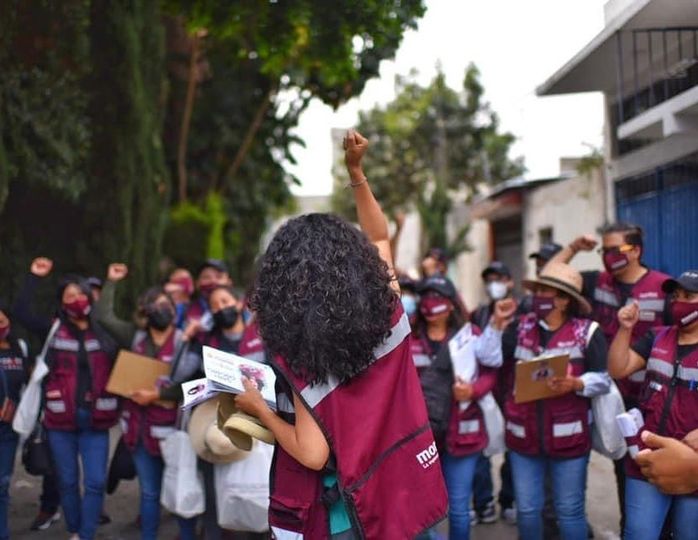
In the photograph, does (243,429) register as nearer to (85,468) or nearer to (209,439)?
(209,439)

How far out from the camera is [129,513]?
6809mm

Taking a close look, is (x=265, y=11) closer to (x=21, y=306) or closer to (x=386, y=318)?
(x=21, y=306)

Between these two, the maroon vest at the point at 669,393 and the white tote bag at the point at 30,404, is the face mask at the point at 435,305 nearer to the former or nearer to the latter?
the maroon vest at the point at 669,393

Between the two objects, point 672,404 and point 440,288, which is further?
point 440,288

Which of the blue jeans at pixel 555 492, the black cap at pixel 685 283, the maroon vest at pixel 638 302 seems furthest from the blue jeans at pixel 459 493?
the black cap at pixel 685 283

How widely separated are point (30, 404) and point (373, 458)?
3613mm

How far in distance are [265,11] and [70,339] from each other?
2.94 meters

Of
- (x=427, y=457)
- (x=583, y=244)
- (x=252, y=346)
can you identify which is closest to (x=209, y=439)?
(x=252, y=346)

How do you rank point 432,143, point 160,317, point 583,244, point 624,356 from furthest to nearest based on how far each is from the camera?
point 432,143
point 583,244
point 160,317
point 624,356

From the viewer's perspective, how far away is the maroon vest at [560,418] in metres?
4.68

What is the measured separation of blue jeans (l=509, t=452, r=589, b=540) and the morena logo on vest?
2245 mm

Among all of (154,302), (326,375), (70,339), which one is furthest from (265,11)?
(326,375)

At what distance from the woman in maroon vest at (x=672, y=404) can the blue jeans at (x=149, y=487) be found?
283 centimetres

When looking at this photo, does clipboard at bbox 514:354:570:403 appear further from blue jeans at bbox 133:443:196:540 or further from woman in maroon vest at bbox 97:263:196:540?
blue jeans at bbox 133:443:196:540
